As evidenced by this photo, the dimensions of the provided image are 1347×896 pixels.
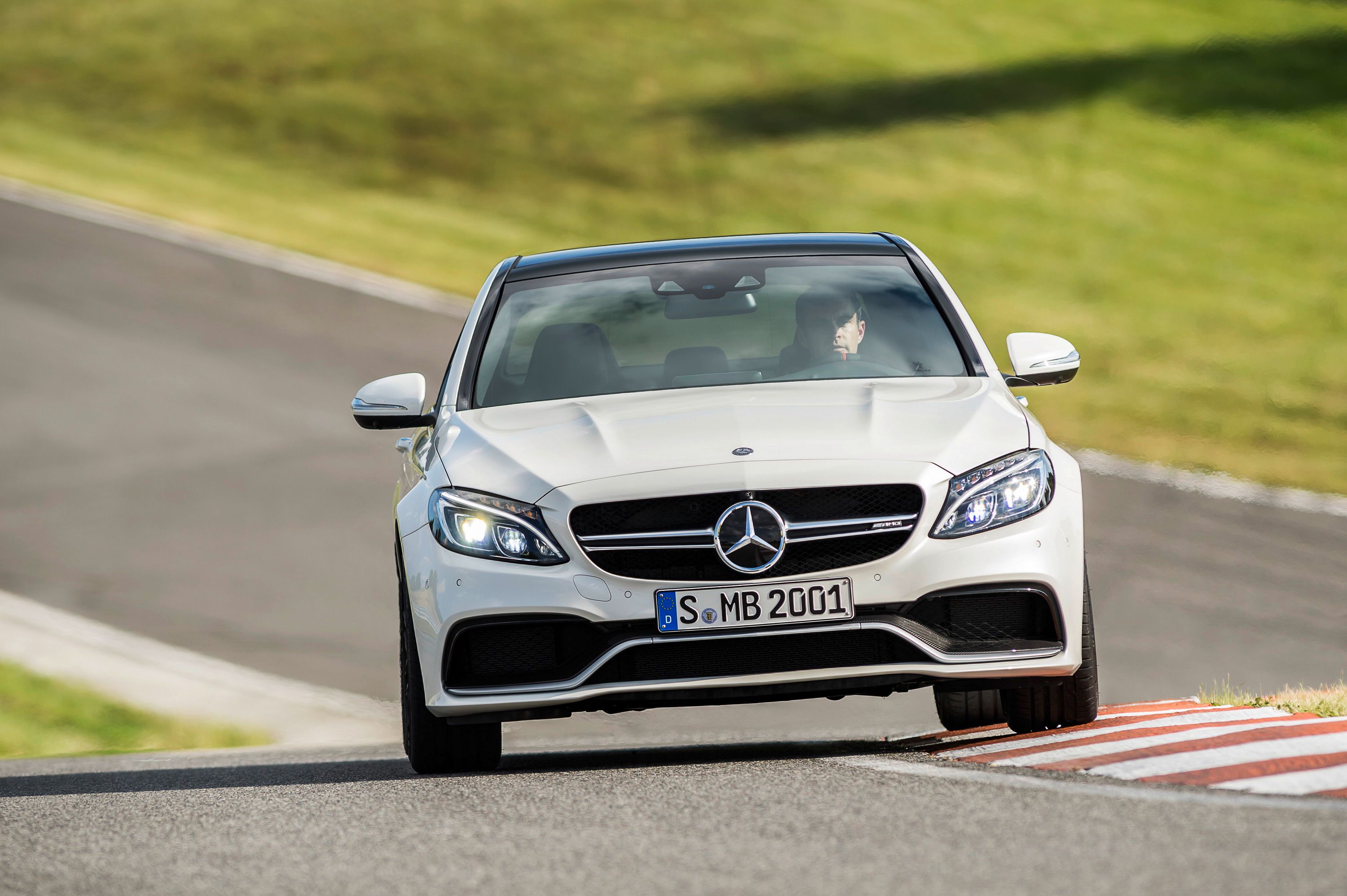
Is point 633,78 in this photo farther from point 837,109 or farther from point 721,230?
point 721,230

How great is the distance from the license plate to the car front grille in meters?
0.04

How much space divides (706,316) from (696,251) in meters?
0.34

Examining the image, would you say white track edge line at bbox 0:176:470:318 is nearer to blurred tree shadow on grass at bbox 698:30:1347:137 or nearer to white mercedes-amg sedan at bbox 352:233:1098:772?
blurred tree shadow on grass at bbox 698:30:1347:137

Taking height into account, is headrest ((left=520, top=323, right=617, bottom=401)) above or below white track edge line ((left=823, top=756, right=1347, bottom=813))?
above

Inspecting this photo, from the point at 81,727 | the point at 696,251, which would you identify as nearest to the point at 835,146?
the point at 81,727

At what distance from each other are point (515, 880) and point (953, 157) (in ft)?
95.4

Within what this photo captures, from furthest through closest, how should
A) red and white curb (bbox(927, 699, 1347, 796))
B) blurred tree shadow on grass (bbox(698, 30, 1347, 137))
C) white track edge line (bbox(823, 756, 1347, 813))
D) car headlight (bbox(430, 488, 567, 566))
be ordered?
blurred tree shadow on grass (bbox(698, 30, 1347, 137)) → car headlight (bbox(430, 488, 567, 566)) → red and white curb (bbox(927, 699, 1347, 796)) → white track edge line (bbox(823, 756, 1347, 813))

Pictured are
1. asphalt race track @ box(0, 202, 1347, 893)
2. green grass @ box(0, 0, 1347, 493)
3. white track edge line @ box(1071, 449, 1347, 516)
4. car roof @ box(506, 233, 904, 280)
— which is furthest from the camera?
green grass @ box(0, 0, 1347, 493)

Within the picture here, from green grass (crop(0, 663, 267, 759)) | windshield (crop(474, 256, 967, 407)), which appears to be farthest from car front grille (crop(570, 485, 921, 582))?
green grass (crop(0, 663, 267, 759))

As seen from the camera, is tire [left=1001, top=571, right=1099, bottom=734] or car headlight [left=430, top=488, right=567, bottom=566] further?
tire [left=1001, top=571, right=1099, bottom=734]

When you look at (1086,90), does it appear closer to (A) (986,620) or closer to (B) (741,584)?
(A) (986,620)

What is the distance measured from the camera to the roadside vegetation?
6.84 meters

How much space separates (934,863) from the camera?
4426mm

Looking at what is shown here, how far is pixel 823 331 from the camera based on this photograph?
689cm
